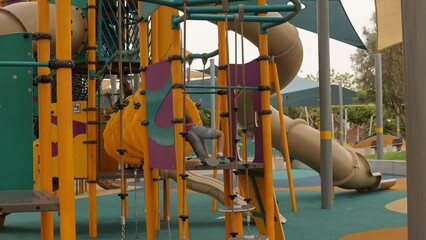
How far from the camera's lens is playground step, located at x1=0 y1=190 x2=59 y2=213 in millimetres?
2621

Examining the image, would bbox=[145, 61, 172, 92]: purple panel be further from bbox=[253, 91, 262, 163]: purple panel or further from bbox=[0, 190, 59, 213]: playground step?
bbox=[0, 190, 59, 213]: playground step

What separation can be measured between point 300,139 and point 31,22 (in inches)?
247

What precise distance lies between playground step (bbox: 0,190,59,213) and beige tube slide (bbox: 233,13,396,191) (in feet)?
27.5

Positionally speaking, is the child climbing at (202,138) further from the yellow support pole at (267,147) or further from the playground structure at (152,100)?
the yellow support pole at (267,147)

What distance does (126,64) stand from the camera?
8.18 m

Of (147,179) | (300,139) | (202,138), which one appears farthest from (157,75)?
(300,139)

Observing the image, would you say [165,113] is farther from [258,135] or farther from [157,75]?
[258,135]

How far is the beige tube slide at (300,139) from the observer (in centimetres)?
1116

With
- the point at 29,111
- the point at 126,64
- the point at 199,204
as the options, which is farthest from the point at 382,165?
the point at 29,111

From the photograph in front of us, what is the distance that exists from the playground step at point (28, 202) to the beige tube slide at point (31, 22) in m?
5.00

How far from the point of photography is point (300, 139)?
12000 mm

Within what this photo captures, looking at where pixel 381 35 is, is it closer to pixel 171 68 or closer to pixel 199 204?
pixel 171 68

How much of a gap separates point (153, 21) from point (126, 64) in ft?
4.78

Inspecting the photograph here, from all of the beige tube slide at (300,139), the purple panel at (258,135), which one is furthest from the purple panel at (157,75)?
the beige tube slide at (300,139)
